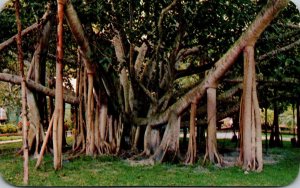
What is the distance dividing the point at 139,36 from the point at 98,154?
9.07 ft

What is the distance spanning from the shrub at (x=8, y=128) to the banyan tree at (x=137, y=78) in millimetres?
725

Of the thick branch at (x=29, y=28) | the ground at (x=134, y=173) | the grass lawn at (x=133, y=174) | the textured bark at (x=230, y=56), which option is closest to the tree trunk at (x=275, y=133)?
the ground at (x=134, y=173)

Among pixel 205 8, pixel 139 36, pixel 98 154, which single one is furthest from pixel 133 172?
pixel 205 8

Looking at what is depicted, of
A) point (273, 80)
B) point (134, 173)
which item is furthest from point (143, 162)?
point (273, 80)

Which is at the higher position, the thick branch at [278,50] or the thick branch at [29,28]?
the thick branch at [29,28]

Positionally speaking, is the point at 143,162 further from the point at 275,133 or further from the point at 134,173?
the point at 275,133

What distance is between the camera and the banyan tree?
8.96m

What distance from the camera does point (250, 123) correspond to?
888cm

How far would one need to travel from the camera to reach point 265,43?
10.4 m

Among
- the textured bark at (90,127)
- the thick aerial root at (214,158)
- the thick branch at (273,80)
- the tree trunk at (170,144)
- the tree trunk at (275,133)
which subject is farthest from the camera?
the tree trunk at (275,133)

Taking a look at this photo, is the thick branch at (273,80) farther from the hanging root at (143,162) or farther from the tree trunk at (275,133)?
the hanging root at (143,162)

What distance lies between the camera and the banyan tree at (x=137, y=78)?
8.96 metres

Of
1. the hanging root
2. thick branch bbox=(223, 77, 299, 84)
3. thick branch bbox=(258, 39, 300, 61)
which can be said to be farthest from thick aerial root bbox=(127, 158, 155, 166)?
thick branch bbox=(258, 39, 300, 61)

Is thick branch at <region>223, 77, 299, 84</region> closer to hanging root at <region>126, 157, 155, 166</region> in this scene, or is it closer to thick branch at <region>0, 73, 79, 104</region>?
hanging root at <region>126, 157, 155, 166</region>
